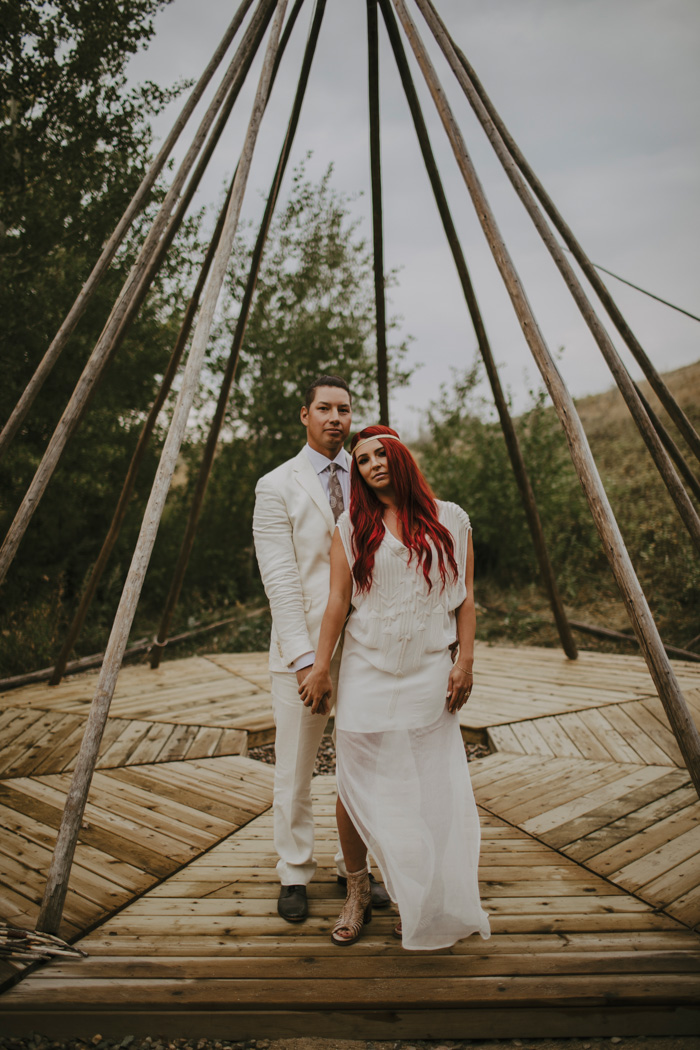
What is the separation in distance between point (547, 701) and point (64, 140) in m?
7.18

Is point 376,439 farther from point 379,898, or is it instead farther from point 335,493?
point 379,898

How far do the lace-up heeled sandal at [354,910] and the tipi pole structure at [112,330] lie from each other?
2.11 meters

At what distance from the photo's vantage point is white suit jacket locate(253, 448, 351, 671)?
208 cm

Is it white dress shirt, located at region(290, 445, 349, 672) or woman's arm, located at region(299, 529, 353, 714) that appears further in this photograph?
white dress shirt, located at region(290, 445, 349, 672)

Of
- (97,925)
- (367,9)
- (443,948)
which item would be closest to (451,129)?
(367,9)

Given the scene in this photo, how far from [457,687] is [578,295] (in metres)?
1.92

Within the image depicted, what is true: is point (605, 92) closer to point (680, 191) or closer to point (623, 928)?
point (680, 191)

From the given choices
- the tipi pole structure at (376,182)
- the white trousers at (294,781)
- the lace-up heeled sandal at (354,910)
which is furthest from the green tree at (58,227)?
the lace-up heeled sandal at (354,910)

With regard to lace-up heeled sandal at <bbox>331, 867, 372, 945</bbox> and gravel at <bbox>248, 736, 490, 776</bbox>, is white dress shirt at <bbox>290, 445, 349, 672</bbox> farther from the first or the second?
gravel at <bbox>248, 736, 490, 776</bbox>

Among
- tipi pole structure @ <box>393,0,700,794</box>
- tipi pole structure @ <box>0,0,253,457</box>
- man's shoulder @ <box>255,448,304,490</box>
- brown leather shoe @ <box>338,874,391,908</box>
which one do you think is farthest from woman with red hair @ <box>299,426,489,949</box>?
tipi pole structure @ <box>0,0,253,457</box>

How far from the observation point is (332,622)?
6.14 ft

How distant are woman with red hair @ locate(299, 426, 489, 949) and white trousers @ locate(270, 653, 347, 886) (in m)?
0.20

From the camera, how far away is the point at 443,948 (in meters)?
1.78

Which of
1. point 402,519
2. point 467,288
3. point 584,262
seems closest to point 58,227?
point 467,288
